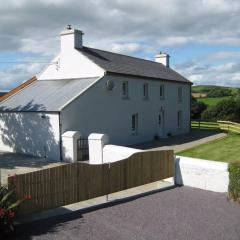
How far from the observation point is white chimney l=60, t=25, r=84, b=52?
27.3 m

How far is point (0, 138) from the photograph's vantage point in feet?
86.8

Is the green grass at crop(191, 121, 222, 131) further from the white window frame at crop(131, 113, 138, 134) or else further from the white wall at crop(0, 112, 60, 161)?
the white wall at crop(0, 112, 60, 161)

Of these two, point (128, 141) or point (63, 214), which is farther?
point (128, 141)

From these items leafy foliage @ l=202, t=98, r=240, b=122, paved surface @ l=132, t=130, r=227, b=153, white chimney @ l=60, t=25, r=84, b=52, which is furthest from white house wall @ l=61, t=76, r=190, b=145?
leafy foliage @ l=202, t=98, r=240, b=122

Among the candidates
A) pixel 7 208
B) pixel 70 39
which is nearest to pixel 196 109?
pixel 70 39

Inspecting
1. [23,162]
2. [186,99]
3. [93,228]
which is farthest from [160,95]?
[93,228]

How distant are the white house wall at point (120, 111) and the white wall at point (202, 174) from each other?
9823 mm

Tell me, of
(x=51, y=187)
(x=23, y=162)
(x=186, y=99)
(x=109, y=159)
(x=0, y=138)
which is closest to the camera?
(x=51, y=187)

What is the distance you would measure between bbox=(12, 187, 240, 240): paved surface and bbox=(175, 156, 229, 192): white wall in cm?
90

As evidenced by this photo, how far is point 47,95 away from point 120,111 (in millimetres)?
5345

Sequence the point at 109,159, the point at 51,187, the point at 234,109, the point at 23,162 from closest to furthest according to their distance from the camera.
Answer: the point at 51,187, the point at 109,159, the point at 23,162, the point at 234,109

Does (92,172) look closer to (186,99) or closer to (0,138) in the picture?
(0,138)

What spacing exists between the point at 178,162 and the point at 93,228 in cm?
591

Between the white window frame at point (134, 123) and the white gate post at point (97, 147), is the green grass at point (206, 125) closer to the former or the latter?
the white window frame at point (134, 123)
